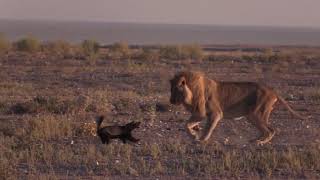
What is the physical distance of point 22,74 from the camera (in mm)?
40875

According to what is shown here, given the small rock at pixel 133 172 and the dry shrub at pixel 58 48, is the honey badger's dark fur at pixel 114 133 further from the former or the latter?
the dry shrub at pixel 58 48

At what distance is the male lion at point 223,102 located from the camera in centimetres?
1698

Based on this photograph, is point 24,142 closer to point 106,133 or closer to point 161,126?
point 106,133

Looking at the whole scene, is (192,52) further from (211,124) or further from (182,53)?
(211,124)

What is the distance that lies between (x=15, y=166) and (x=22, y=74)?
27094 millimetres

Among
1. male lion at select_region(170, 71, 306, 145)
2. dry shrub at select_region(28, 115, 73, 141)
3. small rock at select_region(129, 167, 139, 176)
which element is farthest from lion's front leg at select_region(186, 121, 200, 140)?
small rock at select_region(129, 167, 139, 176)

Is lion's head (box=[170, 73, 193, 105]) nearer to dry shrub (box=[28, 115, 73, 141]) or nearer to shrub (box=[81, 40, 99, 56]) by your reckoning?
dry shrub (box=[28, 115, 73, 141])

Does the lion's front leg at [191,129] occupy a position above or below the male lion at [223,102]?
below

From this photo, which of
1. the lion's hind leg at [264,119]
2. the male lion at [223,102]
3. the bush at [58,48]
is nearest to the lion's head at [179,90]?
the male lion at [223,102]

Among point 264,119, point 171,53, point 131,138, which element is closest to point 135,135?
point 131,138

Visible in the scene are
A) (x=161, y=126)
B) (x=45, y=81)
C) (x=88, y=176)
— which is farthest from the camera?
(x=45, y=81)

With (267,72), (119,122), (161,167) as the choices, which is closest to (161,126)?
(119,122)

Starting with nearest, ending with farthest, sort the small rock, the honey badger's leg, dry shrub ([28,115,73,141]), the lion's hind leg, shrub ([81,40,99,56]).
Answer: the small rock < the honey badger's leg < the lion's hind leg < dry shrub ([28,115,73,141]) < shrub ([81,40,99,56])

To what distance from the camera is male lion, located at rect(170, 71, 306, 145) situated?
55.7 ft
